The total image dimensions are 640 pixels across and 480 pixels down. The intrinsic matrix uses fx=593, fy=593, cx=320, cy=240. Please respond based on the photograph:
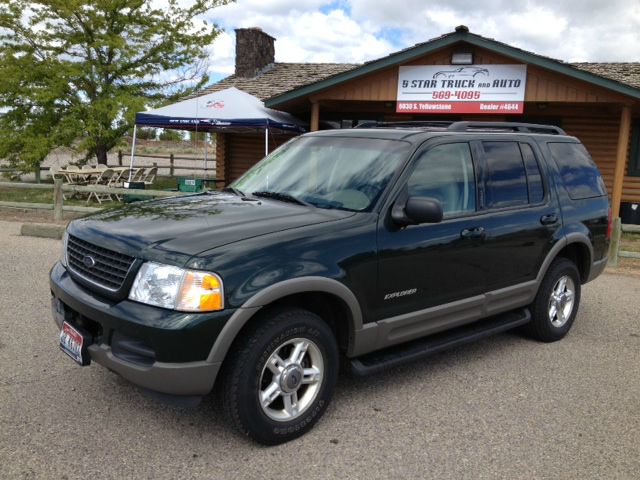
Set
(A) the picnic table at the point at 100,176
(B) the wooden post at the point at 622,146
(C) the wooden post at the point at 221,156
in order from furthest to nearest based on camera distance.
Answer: (C) the wooden post at the point at 221,156 < (A) the picnic table at the point at 100,176 < (B) the wooden post at the point at 622,146

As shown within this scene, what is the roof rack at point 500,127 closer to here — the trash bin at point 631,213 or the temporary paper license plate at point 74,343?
the temporary paper license plate at point 74,343

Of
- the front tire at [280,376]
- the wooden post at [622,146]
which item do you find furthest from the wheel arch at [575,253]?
the wooden post at [622,146]

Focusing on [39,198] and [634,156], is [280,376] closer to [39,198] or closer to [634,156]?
[634,156]

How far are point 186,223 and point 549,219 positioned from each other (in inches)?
122

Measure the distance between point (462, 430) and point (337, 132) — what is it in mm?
2353

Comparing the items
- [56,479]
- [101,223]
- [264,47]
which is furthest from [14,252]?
[264,47]

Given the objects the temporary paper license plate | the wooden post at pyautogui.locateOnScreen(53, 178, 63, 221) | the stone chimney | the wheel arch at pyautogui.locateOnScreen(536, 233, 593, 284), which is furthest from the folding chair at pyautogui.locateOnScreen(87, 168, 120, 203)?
the wheel arch at pyautogui.locateOnScreen(536, 233, 593, 284)

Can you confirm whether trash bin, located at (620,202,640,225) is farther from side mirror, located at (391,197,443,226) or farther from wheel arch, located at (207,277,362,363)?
wheel arch, located at (207,277,362,363)

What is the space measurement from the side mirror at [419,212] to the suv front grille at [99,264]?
5.41 ft

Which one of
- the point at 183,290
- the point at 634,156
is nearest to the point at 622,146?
the point at 634,156

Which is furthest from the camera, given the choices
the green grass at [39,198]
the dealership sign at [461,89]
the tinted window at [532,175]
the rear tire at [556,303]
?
the green grass at [39,198]

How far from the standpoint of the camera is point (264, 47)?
1912 cm

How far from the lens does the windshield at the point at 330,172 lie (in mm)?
3920

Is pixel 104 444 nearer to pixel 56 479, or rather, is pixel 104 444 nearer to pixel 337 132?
pixel 56 479
